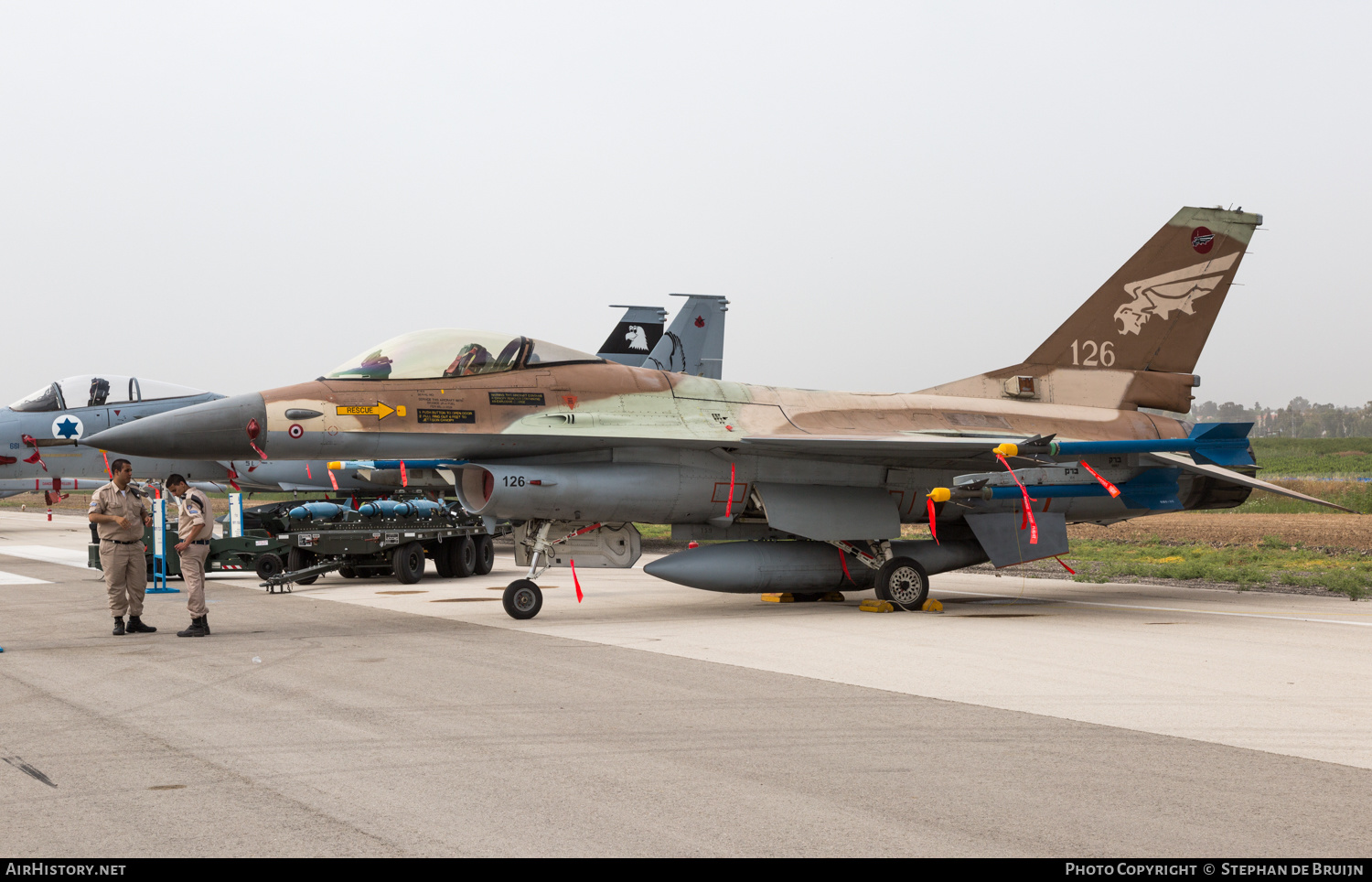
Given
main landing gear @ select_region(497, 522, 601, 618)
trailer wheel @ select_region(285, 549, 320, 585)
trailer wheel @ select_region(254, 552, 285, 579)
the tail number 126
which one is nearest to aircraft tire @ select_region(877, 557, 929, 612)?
main landing gear @ select_region(497, 522, 601, 618)

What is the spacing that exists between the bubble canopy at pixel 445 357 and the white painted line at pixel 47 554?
10.6m

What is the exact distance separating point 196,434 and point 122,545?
4.03 ft

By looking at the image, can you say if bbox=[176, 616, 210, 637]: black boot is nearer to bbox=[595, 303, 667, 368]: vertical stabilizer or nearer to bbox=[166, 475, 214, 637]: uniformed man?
bbox=[166, 475, 214, 637]: uniformed man

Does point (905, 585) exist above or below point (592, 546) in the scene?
below

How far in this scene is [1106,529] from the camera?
26.8 m

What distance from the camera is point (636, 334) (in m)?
24.8

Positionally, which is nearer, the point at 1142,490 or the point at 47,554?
the point at 1142,490

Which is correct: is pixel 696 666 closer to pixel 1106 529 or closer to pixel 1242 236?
pixel 1242 236

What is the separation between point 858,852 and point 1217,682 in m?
4.67

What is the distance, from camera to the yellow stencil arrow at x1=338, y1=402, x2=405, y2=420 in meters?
10.6

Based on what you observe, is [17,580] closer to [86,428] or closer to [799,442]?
[86,428]

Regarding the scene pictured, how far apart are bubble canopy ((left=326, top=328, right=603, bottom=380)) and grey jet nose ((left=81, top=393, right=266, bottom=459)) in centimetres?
94

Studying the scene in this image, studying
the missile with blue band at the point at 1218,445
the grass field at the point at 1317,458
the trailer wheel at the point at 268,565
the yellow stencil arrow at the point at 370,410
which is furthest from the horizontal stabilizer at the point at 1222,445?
the grass field at the point at 1317,458

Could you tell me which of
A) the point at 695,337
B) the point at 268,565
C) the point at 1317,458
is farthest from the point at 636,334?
the point at 1317,458
